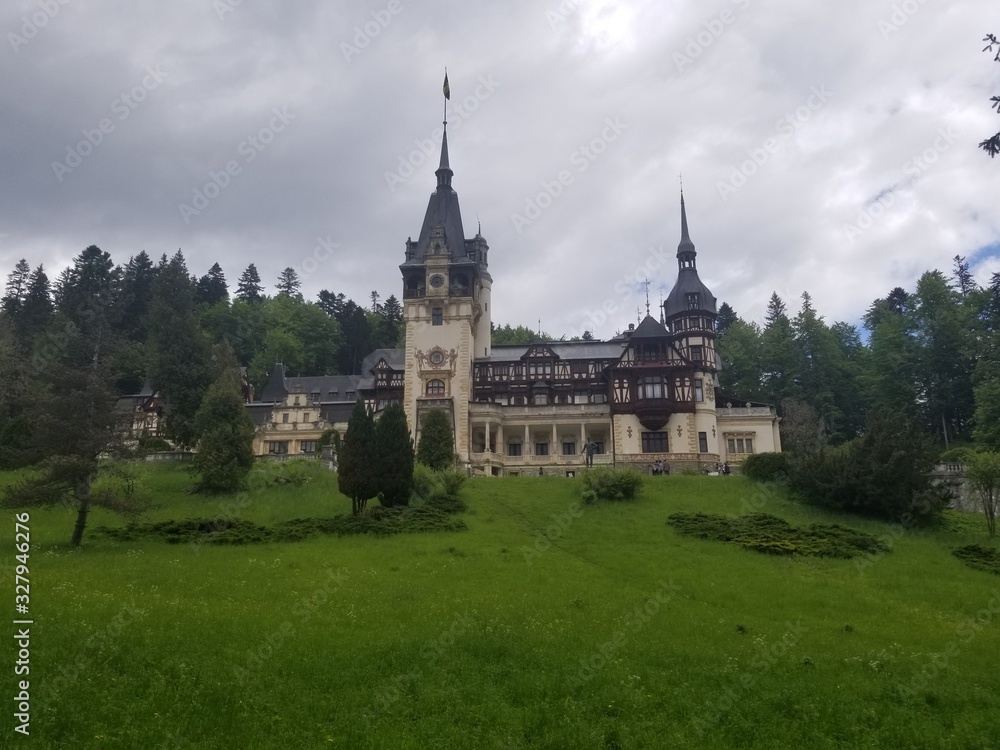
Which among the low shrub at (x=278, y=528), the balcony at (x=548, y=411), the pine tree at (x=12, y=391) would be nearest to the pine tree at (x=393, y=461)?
the low shrub at (x=278, y=528)

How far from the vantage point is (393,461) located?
3619 centimetres

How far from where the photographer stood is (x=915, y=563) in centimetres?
2794

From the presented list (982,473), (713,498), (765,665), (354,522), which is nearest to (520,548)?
(354,522)

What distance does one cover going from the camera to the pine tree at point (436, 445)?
4756 centimetres

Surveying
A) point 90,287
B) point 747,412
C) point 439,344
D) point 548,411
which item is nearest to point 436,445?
point 548,411

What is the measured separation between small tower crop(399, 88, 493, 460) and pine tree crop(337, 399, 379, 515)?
28334 millimetres

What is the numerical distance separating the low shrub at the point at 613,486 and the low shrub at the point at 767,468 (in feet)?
27.0

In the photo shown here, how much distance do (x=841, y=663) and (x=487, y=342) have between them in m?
63.0

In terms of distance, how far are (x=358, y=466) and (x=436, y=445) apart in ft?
41.7

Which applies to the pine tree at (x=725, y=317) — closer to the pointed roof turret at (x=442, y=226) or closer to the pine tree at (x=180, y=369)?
the pointed roof turret at (x=442, y=226)

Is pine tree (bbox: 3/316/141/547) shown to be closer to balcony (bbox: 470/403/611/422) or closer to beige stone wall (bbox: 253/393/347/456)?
balcony (bbox: 470/403/611/422)

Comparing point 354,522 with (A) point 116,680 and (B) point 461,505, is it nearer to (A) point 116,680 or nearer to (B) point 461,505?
(B) point 461,505

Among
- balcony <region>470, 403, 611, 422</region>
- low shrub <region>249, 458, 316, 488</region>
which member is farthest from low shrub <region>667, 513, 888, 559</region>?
balcony <region>470, 403, 611, 422</region>

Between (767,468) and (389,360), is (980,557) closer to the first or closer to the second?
(767,468)
